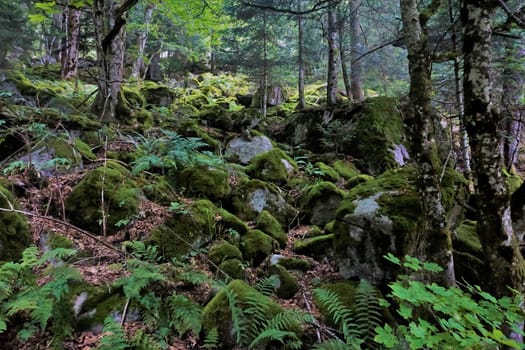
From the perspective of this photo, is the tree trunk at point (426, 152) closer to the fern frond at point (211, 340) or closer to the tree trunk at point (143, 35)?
the fern frond at point (211, 340)

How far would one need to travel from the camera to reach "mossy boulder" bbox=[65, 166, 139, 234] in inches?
182

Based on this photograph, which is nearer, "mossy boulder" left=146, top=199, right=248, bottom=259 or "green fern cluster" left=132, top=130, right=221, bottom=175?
"mossy boulder" left=146, top=199, right=248, bottom=259

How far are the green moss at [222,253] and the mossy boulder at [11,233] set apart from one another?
2.30 m

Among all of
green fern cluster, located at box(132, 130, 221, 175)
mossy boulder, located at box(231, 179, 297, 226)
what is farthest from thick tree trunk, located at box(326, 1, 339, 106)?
green fern cluster, located at box(132, 130, 221, 175)

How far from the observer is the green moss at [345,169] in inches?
316

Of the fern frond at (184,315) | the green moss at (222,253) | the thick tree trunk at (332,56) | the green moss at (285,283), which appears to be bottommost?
the green moss at (285,283)

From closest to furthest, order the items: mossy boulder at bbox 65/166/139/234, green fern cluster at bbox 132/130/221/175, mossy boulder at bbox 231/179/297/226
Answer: mossy boulder at bbox 65/166/139/234, green fern cluster at bbox 132/130/221/175, mossy boulder at bbox 231/179/297/226

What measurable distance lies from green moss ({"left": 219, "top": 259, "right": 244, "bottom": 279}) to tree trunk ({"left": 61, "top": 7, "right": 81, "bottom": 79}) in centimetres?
1107

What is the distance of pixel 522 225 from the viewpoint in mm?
3607

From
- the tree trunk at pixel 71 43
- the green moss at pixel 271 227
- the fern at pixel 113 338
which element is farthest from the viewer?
the tree trunk at pixel 71 43

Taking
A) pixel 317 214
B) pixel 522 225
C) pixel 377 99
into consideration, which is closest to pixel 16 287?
pixel 317 214

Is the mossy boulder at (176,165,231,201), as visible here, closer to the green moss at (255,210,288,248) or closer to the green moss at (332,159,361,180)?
the green moss at (255,210,288,248)

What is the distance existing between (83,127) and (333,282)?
5.95 meters

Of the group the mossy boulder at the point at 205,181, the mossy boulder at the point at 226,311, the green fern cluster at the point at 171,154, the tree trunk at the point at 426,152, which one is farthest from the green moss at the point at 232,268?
the tree trunk at the point at 426,152
